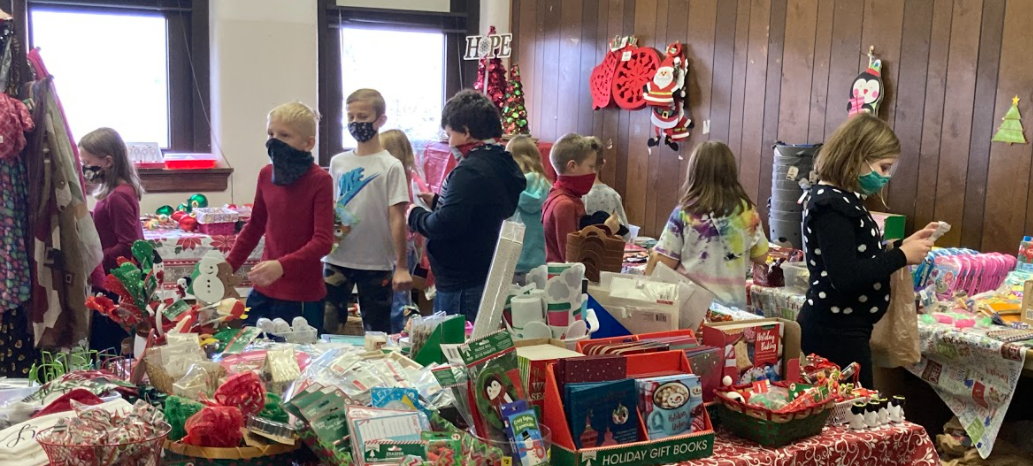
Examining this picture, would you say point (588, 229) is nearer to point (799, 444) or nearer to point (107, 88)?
point (799, 444)

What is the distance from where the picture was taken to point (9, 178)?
2.58 m

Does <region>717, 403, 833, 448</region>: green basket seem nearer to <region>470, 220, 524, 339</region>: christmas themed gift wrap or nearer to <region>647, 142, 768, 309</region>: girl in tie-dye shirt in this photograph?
<region>470, 220, 524, 339</region>: christmas themed gift wrap

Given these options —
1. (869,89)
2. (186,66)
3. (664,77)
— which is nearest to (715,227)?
(869,89)

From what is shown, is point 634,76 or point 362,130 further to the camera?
point 634,76

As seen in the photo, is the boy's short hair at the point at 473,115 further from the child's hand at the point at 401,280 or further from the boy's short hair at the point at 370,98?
the child's hand at the point at 401,280

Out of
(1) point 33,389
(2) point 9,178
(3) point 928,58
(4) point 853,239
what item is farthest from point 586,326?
(3) point 928,58

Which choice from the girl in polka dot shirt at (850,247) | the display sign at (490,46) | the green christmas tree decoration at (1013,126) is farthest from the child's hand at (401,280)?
the display sign at (490,46)

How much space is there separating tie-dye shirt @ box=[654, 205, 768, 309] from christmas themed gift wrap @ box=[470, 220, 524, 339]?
1.40 m

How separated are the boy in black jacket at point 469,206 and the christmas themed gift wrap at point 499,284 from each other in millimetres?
835

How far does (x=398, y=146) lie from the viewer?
4039 millimetres

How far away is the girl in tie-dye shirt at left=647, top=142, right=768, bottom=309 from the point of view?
3084mm

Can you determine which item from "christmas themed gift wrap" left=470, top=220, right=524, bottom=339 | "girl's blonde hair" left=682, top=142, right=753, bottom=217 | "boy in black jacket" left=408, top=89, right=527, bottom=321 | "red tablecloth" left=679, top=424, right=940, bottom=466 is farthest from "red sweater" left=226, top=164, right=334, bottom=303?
"red tablecloth" left=679, top=424, right=940, bottom=466

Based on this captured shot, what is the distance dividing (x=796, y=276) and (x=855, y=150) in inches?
47.5

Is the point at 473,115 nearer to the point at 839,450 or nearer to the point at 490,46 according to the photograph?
the point at 839,450
